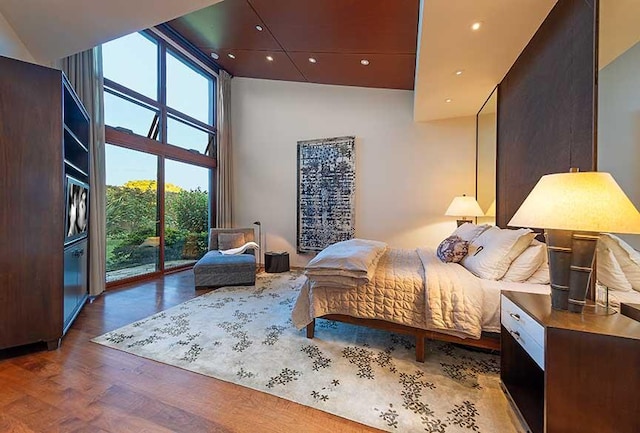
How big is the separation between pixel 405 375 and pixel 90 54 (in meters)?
4.92

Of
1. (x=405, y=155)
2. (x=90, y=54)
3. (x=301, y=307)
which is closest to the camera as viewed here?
(x=301, y=307)

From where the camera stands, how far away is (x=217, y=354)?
218 cm

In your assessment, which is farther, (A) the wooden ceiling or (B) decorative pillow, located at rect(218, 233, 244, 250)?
(B) decorative pillow, located at rect(218, 233, 244, 250)

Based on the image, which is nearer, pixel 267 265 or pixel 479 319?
pixel 479 319

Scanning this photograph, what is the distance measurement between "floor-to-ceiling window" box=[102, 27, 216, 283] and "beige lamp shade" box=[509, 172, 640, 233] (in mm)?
4812

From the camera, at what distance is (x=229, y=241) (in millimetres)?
4688

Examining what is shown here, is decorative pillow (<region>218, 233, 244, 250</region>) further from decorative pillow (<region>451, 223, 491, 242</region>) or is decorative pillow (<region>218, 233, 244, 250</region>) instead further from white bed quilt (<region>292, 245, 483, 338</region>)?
decorative pillow (<region>451, 223, 491, 242</region>)

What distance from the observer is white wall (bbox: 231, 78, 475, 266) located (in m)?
4.57

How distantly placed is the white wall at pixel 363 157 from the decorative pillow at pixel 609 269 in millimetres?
2922

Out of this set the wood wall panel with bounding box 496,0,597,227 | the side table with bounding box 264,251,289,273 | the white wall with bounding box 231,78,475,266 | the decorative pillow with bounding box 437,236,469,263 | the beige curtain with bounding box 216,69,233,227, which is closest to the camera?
the wood wall panel with bounding box 496,0,597,227

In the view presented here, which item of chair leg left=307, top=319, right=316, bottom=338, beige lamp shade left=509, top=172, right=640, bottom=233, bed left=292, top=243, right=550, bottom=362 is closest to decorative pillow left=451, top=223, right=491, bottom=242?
bed left=292, top=243, right=550, bottom=362

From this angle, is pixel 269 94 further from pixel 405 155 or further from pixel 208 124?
pixel 405 155

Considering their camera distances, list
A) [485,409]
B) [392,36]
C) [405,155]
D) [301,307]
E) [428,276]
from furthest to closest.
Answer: [405,155]
[392,36]
[301,307]
[428,276]
[485,409]

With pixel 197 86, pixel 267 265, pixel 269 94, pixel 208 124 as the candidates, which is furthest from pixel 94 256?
pixel 269 94
